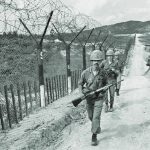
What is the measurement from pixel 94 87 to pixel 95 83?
3.0 inches

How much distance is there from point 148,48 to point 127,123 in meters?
41.4

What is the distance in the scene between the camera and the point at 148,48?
47.8 m

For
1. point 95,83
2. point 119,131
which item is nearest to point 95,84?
point 95,83

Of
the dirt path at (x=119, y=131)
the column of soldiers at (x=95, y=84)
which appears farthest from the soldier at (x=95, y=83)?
the dirt path at (x=119, y=131)

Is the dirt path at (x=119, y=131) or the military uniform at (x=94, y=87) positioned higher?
the military uniform at (x=94, y=87)

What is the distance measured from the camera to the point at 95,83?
621cm

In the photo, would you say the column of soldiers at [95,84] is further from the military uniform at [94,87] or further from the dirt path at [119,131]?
the dirt path at [119,131]

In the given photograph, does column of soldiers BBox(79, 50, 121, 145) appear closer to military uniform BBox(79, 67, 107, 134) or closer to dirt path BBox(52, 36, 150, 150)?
military uniform BBox(79, 67, 107, 134)

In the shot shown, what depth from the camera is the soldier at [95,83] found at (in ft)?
20.0

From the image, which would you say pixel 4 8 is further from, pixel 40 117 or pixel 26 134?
pixel 40 117

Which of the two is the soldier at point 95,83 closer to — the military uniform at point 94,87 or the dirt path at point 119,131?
the military uniform at point 94,87

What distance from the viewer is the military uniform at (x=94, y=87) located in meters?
6.12

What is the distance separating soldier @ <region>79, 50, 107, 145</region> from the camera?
20.0 feet

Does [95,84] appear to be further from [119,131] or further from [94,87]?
[119,131]
